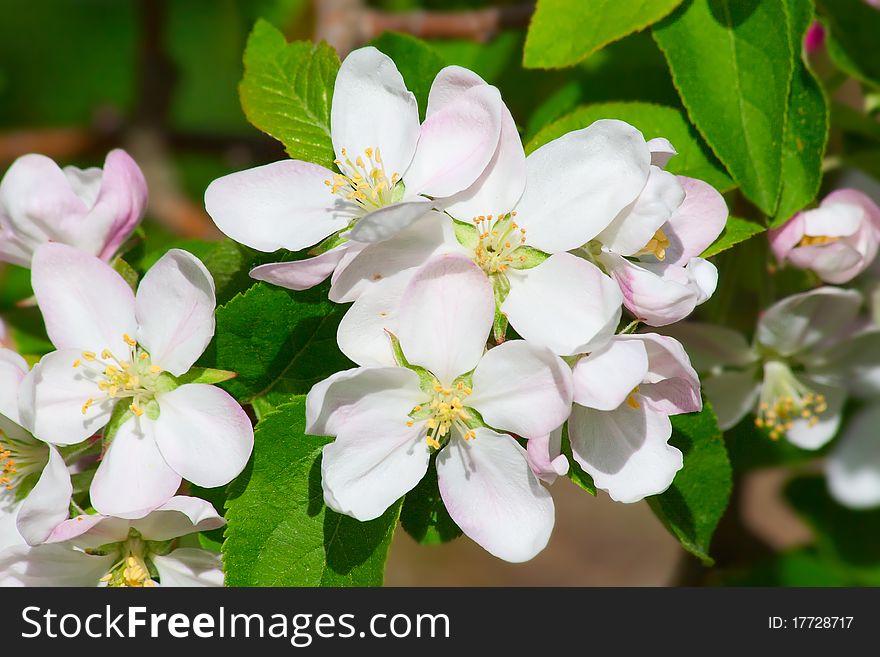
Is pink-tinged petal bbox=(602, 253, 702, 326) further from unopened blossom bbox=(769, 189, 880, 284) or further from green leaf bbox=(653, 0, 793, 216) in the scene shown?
unopened blossom bbox=(769, 189, 880, 284)

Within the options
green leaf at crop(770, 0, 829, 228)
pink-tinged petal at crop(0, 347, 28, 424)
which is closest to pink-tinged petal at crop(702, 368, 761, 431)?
green leaf at crop(770, 0, 829, 228)

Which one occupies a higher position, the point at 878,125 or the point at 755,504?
the point at 878,125

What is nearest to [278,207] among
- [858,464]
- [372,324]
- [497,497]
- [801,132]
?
[372,324]

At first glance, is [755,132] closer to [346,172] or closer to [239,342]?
[346,172]

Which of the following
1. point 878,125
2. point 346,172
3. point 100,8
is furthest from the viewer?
point 100,8

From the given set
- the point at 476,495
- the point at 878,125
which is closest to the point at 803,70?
the point at 878,125

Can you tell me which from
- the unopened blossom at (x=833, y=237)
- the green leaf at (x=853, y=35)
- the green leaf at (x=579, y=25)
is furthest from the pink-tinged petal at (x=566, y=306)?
the green leaf at (x=853, y=35)
